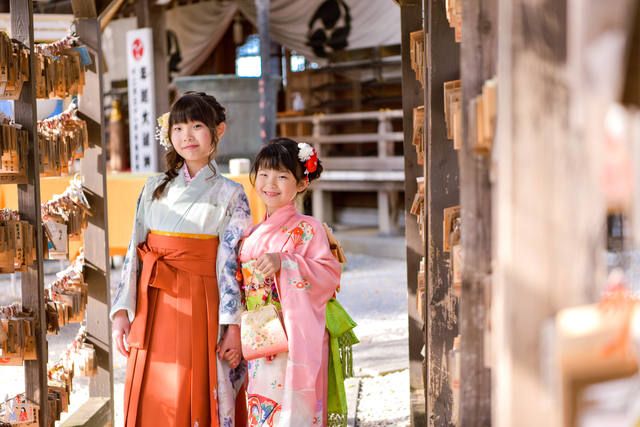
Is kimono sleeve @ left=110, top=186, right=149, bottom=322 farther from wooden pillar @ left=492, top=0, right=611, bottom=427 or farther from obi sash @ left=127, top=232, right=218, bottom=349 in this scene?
wooden pillar @ left=492, top=0, right=611, bottom=427

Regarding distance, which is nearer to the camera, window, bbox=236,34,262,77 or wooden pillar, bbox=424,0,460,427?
wooden pillar, bbox=424,0,460,427

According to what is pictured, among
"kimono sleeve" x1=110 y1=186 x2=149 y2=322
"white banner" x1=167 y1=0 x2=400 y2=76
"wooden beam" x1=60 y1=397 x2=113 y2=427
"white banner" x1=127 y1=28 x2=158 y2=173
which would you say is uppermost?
"white banner" x1=167 y1=0 x2=400 y2=76

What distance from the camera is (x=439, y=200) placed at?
1982 millimetres

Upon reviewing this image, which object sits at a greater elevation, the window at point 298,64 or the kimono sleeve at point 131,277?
the window at point 298,64

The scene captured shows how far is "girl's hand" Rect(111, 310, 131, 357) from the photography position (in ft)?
7.88

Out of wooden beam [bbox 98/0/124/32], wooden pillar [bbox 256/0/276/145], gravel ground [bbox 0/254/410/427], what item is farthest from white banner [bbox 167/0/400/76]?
gravel ground [bbox 0/254/410/427]

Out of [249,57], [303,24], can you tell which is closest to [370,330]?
[303,24]

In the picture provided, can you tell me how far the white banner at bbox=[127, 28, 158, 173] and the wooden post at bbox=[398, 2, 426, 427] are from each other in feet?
13.0

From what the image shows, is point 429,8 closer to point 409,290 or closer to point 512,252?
point 512,252

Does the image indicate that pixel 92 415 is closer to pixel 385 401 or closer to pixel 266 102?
pixel 385 401

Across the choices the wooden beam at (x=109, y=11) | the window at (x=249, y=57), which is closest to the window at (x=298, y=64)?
the window at (x=249, y=57)

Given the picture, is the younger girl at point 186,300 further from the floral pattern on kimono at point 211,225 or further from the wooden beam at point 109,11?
the wooden beam at point 109,11

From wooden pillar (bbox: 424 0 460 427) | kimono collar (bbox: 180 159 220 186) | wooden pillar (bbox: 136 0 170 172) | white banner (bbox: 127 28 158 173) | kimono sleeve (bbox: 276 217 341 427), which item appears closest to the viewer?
wooden pillar (bbox: 424 0 460 427)

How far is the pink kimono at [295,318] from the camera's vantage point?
2252 millimetres
